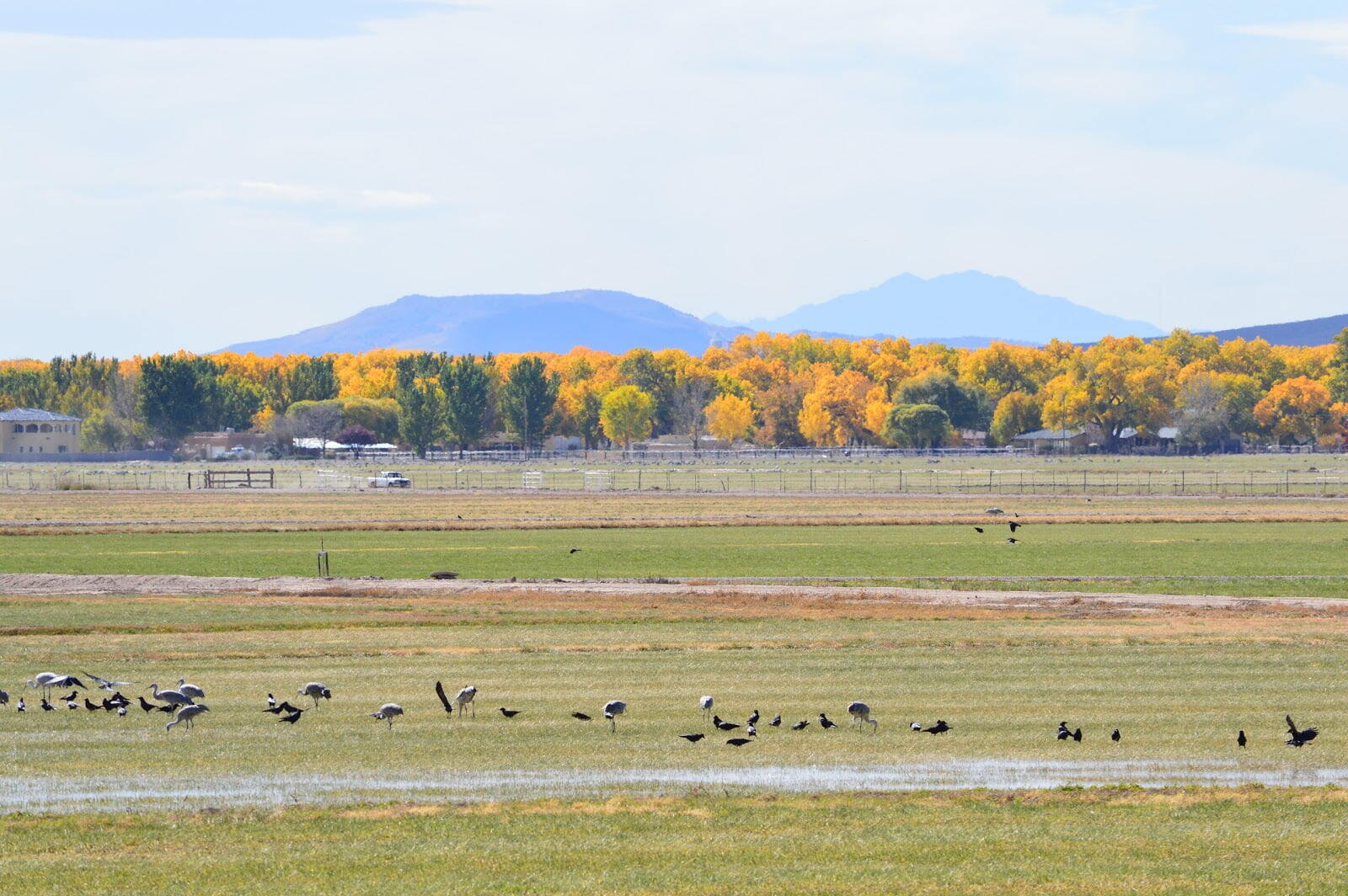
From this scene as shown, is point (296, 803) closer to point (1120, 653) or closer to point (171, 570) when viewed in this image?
point (1120, 653)

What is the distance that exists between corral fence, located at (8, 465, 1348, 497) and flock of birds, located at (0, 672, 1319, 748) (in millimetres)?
75868

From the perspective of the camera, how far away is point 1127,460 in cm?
17725

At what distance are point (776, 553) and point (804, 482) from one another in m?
67.6

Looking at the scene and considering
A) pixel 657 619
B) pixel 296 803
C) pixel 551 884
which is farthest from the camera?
pixel 657 619

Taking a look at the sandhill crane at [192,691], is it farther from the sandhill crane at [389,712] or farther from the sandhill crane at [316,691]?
the sandhill crane at [389,712]

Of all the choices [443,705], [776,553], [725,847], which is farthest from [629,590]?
[725,847]

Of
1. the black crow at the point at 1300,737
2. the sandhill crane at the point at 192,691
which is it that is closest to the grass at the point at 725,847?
the black crow at the point at 1300,737

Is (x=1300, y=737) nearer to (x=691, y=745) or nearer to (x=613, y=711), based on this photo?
(x=691, y=745)

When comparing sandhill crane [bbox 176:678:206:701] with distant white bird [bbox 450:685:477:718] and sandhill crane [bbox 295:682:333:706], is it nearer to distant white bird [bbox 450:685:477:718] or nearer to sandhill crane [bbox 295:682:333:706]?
sandhill crane [bbox 295:682:333:706]

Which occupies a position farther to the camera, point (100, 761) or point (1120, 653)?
point (1120, 653)

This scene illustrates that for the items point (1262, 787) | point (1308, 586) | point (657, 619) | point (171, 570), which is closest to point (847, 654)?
point (657, 619)

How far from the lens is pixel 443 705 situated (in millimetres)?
23219

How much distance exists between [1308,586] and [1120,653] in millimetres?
14771

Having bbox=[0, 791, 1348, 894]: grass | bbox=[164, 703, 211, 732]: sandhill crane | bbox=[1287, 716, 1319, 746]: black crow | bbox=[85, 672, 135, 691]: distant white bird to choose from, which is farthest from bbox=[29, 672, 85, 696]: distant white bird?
bbox=[1287, 716, 1319, 746]: black crow
